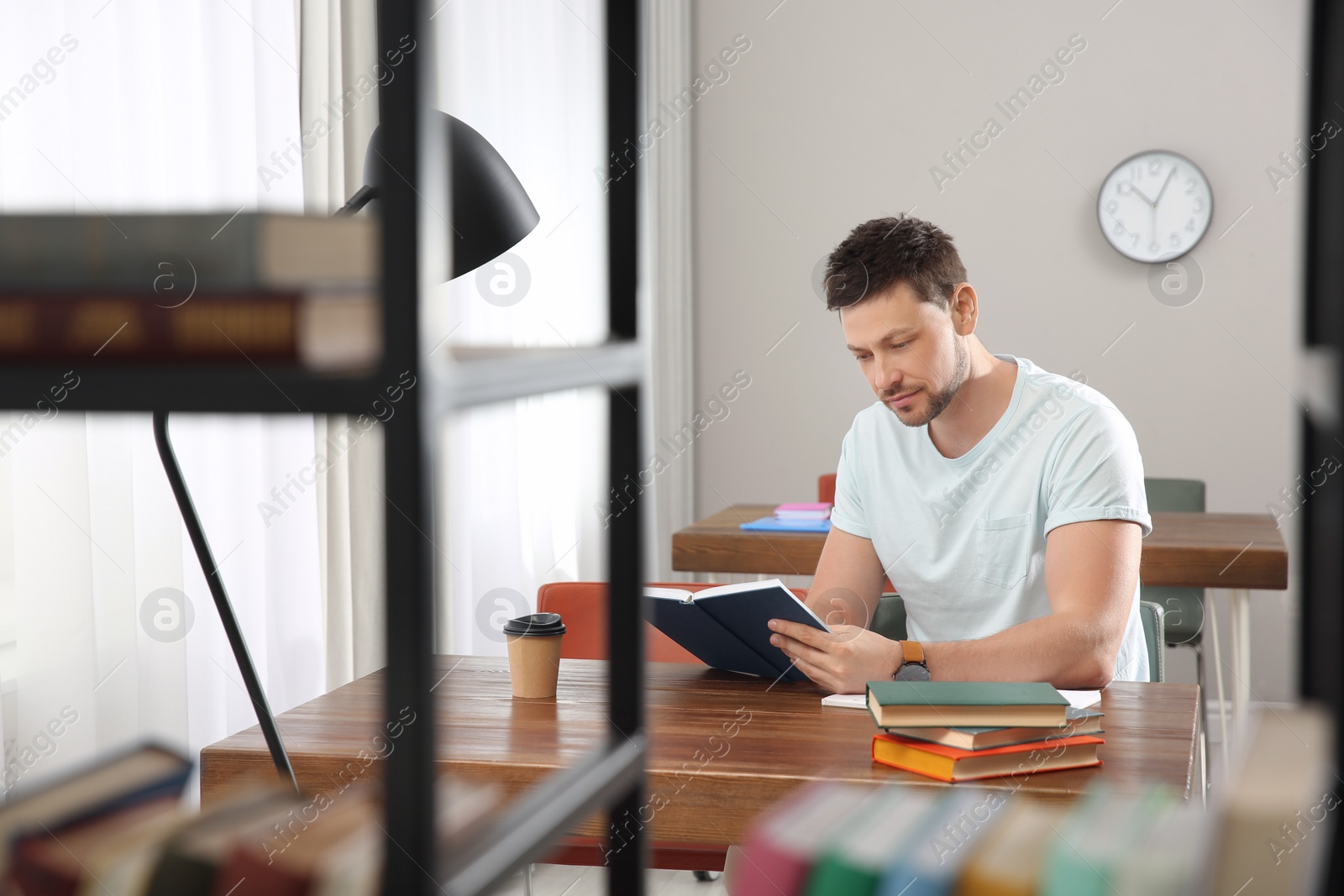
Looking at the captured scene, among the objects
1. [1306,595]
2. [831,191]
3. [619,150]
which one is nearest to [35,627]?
[619,150]

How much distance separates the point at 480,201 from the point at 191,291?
663mm

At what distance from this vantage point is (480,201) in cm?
110

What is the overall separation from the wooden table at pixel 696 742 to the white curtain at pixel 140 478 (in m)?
0.50

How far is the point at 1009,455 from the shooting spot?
1.97m

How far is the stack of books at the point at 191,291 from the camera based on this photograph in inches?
17.3

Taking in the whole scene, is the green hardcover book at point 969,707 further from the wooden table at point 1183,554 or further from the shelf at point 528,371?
the wooden table at point 1183,554

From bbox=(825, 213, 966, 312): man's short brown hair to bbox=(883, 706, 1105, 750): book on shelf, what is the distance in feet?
2.80

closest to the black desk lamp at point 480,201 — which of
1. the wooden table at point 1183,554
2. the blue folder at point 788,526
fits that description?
the wooden table at point 1183,554

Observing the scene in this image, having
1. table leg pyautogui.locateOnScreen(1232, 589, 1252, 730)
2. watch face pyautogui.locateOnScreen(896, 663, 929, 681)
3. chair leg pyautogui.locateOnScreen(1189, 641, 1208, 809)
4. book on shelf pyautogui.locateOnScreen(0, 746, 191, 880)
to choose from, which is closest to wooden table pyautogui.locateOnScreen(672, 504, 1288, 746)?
table leg pyautogui.locateOnScreen(1232, 589, 1252, 730)

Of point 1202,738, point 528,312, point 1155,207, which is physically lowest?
point 1202,738

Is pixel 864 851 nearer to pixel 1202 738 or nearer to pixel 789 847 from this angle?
pixel 789 847

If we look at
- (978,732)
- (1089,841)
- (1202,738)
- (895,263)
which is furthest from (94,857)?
(1202,738)

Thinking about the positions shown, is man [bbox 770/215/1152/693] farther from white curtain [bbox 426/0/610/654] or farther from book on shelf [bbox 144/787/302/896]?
book on shelf [bbox 144/787/302/896]

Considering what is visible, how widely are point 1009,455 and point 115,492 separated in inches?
57.8
